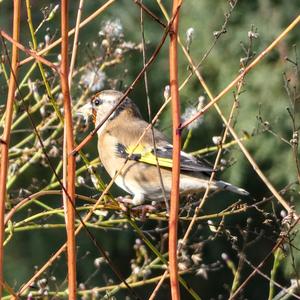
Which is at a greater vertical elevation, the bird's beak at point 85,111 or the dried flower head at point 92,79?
the dried flower head at point 92,79

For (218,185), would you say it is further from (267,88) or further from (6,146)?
(267,88)

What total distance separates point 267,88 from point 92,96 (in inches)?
120

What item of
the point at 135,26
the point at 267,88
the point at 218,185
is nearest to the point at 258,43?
the point at 267,88

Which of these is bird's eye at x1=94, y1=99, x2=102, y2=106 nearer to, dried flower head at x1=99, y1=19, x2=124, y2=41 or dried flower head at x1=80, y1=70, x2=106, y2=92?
dried flower head at x1=80, y1=70, x2=106, y2=92

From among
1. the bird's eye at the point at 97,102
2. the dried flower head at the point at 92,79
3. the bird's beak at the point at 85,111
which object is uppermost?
the dried flower head at the point at 92,79

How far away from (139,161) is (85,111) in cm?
34

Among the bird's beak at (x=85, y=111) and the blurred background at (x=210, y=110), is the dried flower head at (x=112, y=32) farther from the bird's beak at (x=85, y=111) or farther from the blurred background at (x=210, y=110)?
the blurred background at (x=210, y=110)

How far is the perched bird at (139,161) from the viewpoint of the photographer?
3656 mm

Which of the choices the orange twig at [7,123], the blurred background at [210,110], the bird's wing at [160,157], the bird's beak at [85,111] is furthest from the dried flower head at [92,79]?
the blurred background at [210,110]

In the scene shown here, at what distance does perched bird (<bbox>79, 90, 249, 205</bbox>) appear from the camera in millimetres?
3656

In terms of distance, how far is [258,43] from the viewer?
21.6ft

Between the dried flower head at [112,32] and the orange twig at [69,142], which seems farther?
the dried flower head at [112,32]

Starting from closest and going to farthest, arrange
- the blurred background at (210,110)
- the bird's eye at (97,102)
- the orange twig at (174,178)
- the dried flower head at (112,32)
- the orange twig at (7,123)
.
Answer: the orange twig at (174,178)
the orange twig at (7,123)
the dried flower head at (112,32)
the bird's eye at (97,102)
the blurred background at (210,110)

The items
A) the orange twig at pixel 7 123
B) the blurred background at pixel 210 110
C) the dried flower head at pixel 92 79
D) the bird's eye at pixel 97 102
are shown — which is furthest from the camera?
the blurred background at pixel 210 110
